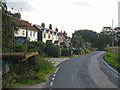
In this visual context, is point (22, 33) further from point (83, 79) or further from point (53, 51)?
point (83, 79)

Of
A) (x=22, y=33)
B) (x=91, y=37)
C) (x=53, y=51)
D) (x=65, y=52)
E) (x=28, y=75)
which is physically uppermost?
(x=91, y=37)

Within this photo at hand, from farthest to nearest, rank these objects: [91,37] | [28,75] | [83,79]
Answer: [91,37]
[83,79]
[28,75]

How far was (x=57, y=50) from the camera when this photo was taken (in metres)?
35.1

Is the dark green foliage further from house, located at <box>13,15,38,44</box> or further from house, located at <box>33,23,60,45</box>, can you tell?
house, located at <box>33,23,60,45</box>

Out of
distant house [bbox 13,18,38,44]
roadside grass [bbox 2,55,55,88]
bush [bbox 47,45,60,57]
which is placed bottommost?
roadside grass [bbox 2,55,55,88]

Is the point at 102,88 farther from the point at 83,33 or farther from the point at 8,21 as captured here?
the point at 83,33

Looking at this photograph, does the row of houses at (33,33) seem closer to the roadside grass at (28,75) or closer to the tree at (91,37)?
the roadside grass at (28,75)

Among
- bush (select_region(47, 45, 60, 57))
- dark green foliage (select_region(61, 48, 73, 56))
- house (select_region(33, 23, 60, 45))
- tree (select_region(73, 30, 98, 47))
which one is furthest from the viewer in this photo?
tree (select_region(73, 30, 98, 47))

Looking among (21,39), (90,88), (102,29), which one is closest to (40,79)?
(90,88)

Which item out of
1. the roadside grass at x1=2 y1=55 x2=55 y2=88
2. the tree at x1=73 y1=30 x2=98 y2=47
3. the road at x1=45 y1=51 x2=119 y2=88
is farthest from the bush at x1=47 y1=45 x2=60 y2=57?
the tree at x1=73 y1=30 x2=98 y2=47

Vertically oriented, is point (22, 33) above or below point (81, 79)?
above

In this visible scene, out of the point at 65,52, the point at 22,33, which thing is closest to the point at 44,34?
the point at 22,33

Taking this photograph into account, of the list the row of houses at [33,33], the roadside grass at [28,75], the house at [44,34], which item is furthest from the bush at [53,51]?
the roadside grass at [28,75]

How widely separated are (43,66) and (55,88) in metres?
6.83
